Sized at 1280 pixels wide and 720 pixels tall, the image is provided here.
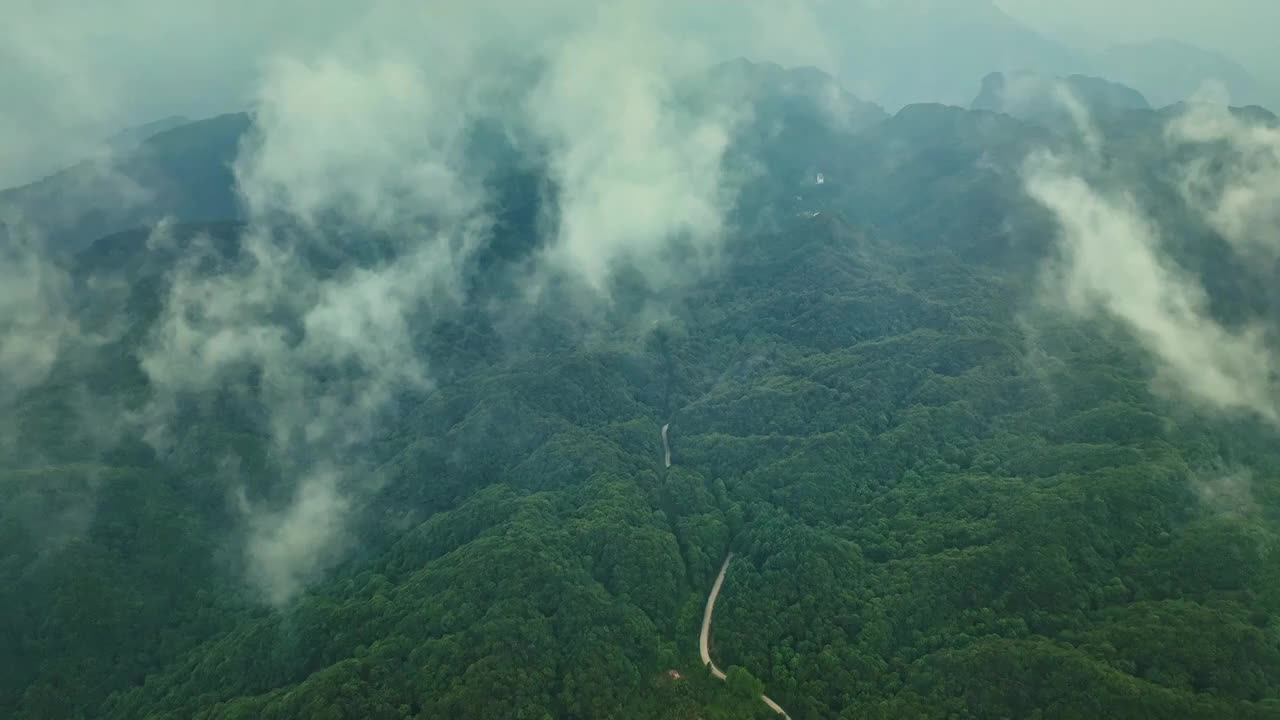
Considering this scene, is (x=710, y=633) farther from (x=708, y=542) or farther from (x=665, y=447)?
(x=665, y=447)

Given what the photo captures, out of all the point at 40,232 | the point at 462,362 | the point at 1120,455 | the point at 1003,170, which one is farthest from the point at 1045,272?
the point at 40,232

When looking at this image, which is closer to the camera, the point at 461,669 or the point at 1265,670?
the point at 1265,670

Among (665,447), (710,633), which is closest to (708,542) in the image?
(710,633)

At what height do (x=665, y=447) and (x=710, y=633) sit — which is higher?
(x=665, y=447)

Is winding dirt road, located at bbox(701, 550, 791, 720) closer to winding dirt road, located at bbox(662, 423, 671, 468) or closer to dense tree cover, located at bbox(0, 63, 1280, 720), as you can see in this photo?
dense tree cover, located at bbox(0, 63, 1280, 720)

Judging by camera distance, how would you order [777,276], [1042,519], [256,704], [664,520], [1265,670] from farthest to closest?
[777,276] → [664,520] → [1042,519] → [256,704] → [1265,670]

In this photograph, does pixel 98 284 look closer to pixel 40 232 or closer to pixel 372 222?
pixel 40 232
